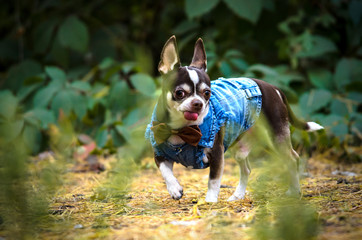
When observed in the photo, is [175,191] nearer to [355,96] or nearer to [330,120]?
[330,120]

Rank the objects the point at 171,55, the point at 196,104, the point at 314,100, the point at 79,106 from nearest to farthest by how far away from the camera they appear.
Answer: the point at 196,104, the point at 171,55, the point at 314,100, the point at 79,106

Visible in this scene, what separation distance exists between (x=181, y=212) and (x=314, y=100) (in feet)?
10.3

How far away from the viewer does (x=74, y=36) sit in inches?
242

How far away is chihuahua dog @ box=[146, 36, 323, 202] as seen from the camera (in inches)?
105

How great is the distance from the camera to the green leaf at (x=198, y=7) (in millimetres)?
5762

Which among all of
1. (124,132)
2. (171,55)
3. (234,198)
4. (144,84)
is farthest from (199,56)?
(144,84)

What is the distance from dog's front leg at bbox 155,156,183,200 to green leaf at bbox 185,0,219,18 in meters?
3.35

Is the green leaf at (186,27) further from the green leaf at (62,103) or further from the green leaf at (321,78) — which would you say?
the green leaf at (62,103)

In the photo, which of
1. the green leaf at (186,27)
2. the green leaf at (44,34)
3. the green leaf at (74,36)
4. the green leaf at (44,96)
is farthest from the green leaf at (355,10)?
the green leaf at (44,34)

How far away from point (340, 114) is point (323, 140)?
0.77m

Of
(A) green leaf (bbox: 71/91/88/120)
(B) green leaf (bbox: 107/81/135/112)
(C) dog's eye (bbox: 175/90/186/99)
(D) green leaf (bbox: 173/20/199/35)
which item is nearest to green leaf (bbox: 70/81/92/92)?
(A) green leaf (bbox: 71/91/88/120)

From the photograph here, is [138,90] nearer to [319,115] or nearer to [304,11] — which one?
[319,115]

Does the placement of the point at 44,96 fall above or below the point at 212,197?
above

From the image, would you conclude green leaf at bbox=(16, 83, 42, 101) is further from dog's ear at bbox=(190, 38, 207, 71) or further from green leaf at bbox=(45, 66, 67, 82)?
dog's ear at bbox=(190, 38, 207, 71)
